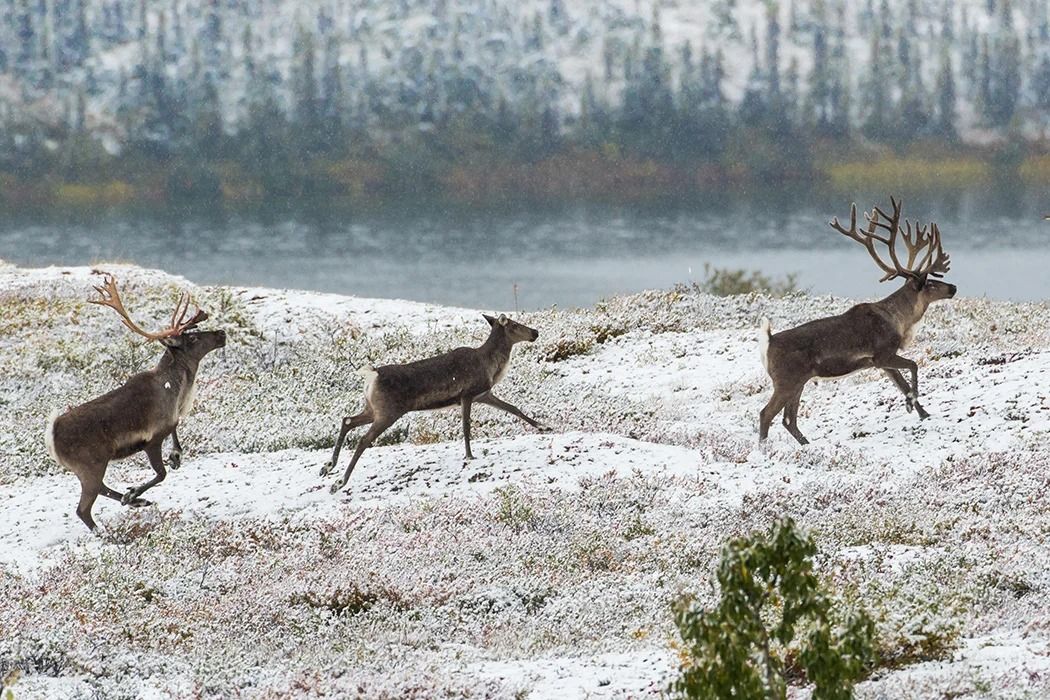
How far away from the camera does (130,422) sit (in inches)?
552

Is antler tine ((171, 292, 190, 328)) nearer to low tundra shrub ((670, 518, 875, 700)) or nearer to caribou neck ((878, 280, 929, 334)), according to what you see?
caribou neck ((878, 280, 929, 334))

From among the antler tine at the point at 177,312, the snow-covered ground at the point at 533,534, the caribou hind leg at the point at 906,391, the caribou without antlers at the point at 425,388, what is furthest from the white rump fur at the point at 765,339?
the antler tine at the point at 177,312

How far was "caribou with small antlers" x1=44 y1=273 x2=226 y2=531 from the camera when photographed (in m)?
13.6

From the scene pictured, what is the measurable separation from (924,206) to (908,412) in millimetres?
100729

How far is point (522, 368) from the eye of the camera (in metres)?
22.1

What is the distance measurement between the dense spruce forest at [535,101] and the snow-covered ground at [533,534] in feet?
396

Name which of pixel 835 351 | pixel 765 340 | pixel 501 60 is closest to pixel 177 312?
pixel 765 340

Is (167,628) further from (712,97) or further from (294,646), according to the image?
(712,97)

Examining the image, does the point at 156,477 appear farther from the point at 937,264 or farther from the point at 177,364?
the point at 937,264

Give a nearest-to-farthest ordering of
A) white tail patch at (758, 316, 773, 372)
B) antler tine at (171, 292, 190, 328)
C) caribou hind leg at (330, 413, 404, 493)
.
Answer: caribou hind leg at (330, 413, 404, 493) < antler tine at (171, 292, 190, 328) < white tail patch at (758, 316, 773, 372)

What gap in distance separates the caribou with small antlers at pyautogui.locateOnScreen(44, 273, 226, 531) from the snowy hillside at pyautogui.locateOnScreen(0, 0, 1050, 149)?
13142 cm

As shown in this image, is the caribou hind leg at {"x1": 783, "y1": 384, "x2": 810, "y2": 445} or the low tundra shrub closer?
the low tundra shrub

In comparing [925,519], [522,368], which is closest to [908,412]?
[925,519]

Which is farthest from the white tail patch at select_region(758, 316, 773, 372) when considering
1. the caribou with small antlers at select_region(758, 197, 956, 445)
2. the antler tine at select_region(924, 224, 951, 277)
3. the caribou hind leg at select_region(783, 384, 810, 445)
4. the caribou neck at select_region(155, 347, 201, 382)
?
the caribou neck at select_region(155, 347, 201, 382)
